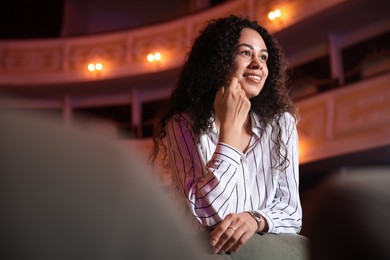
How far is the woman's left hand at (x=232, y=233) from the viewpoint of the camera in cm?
114

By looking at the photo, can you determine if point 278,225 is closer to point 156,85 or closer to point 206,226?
point 206,226

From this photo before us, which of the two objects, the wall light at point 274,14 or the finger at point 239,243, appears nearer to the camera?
the finger at point 239,243

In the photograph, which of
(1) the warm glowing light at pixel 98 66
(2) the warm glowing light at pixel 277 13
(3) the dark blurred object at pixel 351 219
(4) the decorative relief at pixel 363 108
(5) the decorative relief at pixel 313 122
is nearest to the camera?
(3) the dark blurred object at pixel 351 219

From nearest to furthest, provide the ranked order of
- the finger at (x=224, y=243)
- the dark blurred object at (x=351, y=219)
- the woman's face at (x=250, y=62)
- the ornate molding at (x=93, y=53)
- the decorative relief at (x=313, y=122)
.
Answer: the dark blurred object at (x=351, y=219), the finger at (x=224, y=243), the woman's face at (x=250, y=62), the decorative relief at (x=313, y=122), the ornate molding at (x=93, y=53)

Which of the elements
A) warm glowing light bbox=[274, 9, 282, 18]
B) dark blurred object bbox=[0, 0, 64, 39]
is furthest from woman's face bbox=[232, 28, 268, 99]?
dark blurred object bbox=[0, 0, 64, 39]

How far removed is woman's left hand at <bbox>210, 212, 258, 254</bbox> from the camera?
1.14 m

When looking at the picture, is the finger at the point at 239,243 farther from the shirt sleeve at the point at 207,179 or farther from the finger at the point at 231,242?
the shirt sleeve at the point at 207,179

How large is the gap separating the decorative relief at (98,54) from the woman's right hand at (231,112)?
32.3 feet

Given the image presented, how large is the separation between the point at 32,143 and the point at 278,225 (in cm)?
96

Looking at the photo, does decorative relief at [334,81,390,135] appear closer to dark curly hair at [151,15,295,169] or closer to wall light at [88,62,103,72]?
wall light at [88,62,103,72]

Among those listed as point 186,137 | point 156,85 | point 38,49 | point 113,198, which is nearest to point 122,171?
point 113,198

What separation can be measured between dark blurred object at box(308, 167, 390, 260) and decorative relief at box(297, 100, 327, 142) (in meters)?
7.67

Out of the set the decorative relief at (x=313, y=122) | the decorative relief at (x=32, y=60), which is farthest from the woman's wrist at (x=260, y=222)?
the decorative relief at (x=32, y=60)

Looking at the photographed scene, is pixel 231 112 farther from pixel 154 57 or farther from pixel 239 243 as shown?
pixel 154 57
